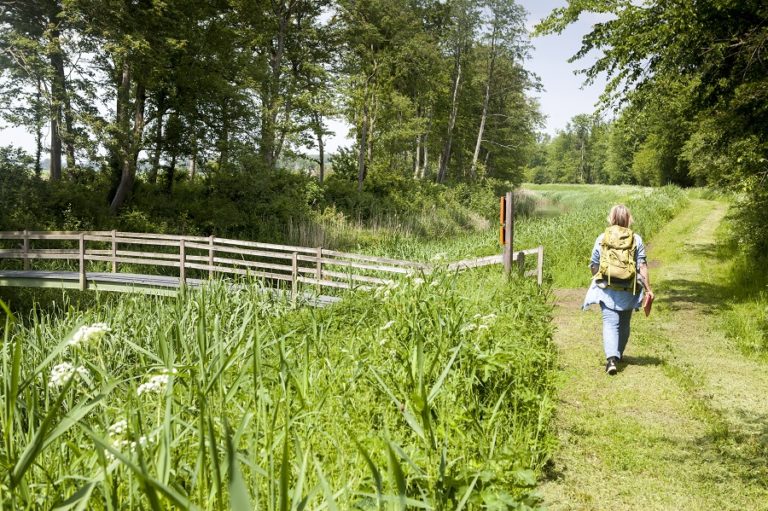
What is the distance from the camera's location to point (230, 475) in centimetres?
109

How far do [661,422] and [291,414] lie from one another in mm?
3150

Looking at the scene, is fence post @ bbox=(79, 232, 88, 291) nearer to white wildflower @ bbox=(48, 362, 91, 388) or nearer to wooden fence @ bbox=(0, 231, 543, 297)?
wooden fence @ bbox=(0, 231, 543, 297)

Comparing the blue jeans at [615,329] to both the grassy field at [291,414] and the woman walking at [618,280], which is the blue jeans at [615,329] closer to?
the woman walking at [618,280]

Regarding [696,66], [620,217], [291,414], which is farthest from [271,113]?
[291,414]

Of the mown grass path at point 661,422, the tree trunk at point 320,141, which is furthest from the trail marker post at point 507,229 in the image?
the tree trunk at point 320,141

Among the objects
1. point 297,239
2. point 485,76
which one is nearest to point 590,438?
point 297,239

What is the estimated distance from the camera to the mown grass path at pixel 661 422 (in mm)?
3227

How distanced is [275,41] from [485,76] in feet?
52.5

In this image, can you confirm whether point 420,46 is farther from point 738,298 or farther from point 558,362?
point 558,362

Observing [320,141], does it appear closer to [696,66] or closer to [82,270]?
[82,270]

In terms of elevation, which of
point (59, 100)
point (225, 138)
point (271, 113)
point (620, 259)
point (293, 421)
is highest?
point (271, 113)

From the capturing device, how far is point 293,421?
2.44m

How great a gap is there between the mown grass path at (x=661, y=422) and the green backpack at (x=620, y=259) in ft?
3.14

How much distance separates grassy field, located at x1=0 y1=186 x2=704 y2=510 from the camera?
1.74m
